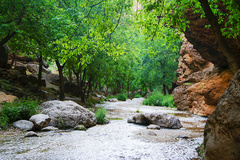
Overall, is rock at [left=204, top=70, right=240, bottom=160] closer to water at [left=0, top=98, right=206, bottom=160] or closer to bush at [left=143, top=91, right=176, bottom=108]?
water at [left=0, top=98, right=206, bottom=160]

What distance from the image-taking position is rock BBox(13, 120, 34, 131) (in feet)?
19.3

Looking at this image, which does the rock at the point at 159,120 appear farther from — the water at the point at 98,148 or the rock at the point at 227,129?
the rock at the point at 227,129

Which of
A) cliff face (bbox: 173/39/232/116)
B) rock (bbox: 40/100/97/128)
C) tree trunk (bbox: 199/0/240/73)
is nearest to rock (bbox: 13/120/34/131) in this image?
rock (bbox: 40/100/97/128)

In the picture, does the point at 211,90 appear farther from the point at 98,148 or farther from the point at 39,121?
the point at 39,121

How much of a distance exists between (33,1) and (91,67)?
7.53 m

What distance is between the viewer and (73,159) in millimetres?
3621

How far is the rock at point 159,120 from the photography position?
24.4ft

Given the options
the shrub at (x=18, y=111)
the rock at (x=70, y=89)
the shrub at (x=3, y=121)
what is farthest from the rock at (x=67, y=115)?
the rock at (x=70, y=89)

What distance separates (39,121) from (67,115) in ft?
3.99

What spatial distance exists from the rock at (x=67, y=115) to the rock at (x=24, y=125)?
91 centimetres

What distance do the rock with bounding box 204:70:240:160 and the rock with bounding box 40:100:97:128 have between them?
5.61 metres

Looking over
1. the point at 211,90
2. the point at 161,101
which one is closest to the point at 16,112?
the point at 211,90

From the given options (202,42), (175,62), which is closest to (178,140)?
(202,42)

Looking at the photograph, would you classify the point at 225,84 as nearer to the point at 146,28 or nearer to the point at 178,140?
the point at 178,140
